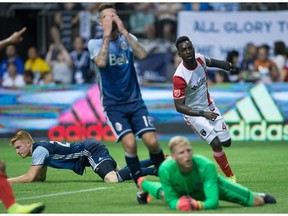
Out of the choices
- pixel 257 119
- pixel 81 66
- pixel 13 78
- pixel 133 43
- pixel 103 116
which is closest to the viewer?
pixel 133 43

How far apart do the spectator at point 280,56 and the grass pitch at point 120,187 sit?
380 centimetres

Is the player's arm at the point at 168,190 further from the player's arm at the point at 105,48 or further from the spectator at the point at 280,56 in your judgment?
the spectator at the point at 280,56

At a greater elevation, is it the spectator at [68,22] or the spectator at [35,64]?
the spectator at [68,22]

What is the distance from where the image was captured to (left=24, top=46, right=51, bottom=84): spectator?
26.2 m

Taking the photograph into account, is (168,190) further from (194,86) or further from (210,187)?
(194,86)

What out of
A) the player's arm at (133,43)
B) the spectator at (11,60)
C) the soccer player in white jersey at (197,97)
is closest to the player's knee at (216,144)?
the soccer player in white jersey at (197,97)

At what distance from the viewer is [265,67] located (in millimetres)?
25438

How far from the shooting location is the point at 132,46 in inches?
497

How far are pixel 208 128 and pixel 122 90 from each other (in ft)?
9.31

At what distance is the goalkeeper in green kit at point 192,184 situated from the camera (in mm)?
11391

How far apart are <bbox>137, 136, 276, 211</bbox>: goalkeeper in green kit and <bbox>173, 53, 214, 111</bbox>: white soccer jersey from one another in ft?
10.7

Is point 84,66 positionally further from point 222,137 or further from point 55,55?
point 222,137

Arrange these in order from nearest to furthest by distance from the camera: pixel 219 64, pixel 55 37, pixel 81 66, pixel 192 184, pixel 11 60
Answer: pixel 192 184
pixel 219 64
pixel 81 66
pixel 55 37
pixel 11 60

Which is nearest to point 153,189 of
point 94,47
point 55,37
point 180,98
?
point 94,47
